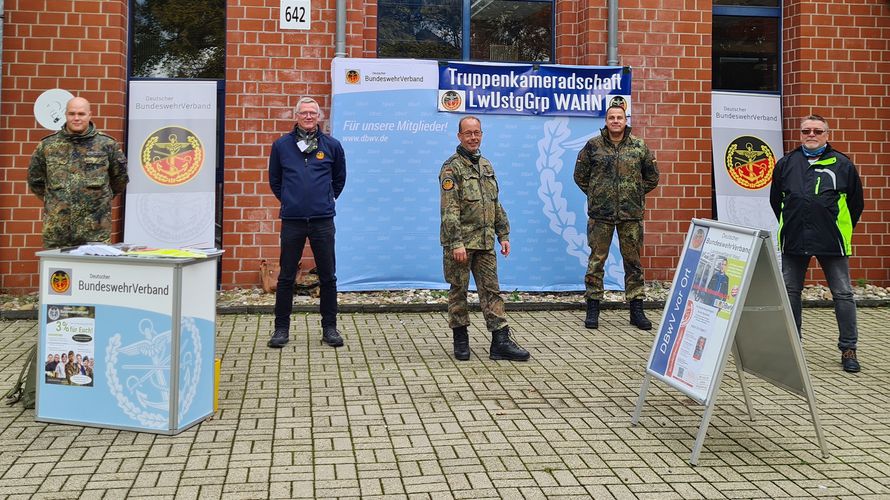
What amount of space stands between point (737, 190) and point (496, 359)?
16.3 ft

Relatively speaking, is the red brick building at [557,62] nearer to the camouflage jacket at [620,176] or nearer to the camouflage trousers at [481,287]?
the camouflage jacket at [620,176]

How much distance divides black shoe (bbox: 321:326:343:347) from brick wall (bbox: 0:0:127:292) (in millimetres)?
3679

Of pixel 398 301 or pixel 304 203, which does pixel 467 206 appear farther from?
pixel 398 301

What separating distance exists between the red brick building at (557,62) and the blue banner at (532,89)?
1.63 feet

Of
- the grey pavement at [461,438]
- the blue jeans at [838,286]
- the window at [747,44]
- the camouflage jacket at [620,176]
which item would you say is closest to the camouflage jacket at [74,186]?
the grey pavement at [461,438]

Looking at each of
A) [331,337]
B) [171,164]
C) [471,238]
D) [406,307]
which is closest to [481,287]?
[471,238]

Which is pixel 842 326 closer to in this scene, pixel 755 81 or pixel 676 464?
pixel 676 464

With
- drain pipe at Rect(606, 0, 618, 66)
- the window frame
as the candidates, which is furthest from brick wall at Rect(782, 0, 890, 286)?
drain pipe at Rect(606, 0, 618, 66)

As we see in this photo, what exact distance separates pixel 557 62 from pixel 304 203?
15.3ft

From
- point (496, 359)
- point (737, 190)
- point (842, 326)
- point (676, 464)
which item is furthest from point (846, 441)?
point (737, 190)

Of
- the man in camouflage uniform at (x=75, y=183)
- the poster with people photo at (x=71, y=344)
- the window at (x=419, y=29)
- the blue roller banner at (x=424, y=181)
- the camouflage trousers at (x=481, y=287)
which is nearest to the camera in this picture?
the poster with people photo at (x=71, y=344)

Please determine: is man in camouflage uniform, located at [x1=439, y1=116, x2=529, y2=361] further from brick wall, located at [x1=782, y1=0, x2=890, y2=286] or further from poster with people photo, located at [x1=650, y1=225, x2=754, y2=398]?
brick wall, located at [x1=782, y1=0, x2=890, y2=286]

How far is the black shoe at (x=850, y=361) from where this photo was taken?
273 inches

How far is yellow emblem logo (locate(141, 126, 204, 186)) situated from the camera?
9.91m
